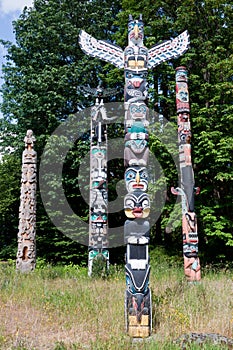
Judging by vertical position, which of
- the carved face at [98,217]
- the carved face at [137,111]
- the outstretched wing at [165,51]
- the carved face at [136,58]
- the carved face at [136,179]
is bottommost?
the carved face at [136,179]

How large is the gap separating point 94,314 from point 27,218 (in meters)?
4.67

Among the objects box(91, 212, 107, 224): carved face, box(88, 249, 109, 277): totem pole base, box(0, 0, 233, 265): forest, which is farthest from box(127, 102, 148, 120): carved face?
box(0, 0, 233, 265): forest

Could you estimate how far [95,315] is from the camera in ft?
Result: 17.9

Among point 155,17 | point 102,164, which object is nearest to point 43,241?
point 102,164

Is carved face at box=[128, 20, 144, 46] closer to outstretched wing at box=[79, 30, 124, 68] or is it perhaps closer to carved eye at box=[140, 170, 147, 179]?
outstretched wing at box=[79, 30, 124, 68]

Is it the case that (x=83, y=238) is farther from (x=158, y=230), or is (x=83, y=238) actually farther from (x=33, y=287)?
(x=33, y=287)

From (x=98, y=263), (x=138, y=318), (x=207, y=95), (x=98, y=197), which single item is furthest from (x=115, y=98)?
(x=138, y=318)

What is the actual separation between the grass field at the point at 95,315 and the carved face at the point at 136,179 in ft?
5.69

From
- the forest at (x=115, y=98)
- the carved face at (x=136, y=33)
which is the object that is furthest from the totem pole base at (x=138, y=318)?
the forest at (x=115, y=98)

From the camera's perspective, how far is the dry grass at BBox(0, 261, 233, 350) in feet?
14.7

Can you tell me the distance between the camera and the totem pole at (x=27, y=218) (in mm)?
9305

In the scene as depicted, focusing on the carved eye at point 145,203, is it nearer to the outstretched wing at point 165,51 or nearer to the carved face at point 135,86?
the carved face at point 135,86

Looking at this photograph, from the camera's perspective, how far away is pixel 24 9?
1767 centimetres

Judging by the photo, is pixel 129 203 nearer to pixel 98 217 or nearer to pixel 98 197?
pixel 98 217
